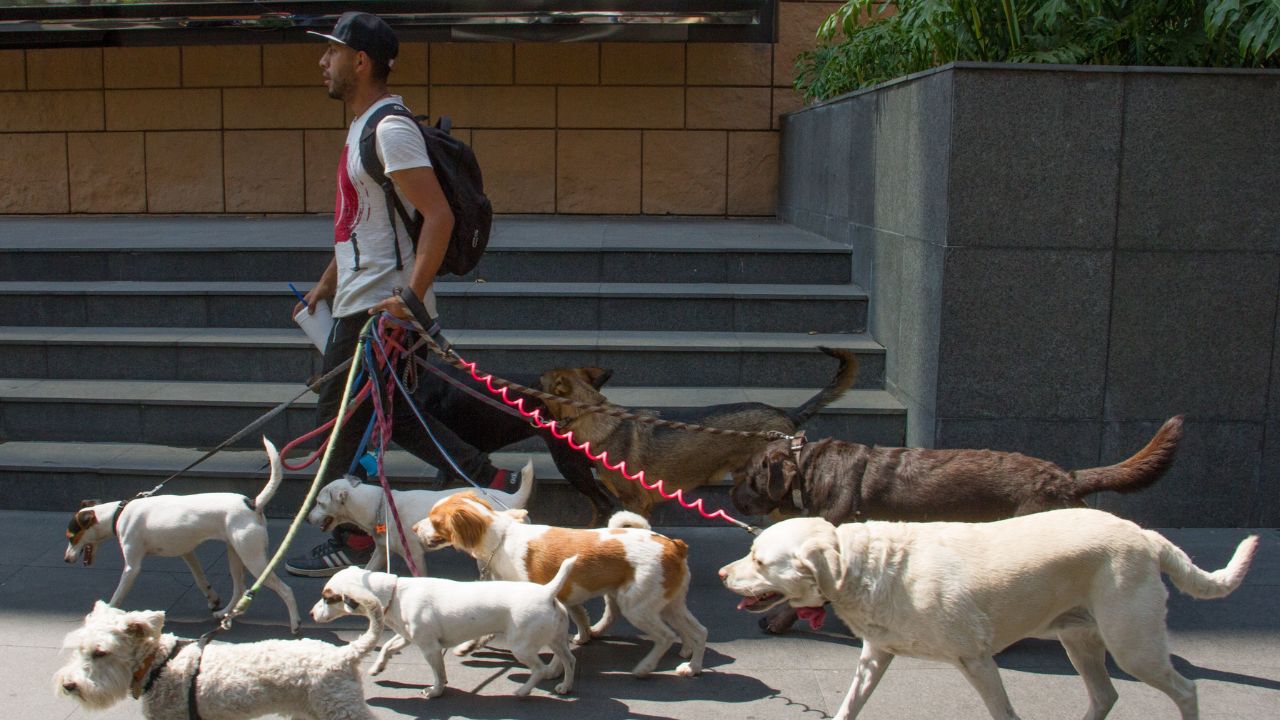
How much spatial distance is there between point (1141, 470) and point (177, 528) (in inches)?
152

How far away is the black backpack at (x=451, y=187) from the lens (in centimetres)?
470

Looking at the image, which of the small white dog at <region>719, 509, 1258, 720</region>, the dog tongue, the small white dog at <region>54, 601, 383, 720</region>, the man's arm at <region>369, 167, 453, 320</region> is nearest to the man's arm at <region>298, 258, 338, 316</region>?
the man's arm at <region>369, 167, 453, 320</region>

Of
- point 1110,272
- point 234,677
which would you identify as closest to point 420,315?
point 234,677

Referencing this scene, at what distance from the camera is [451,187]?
15.8 ft

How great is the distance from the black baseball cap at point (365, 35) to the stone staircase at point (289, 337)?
7.81 feet

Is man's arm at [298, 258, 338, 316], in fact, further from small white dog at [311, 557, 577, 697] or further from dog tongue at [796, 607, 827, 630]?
dog tongue at [796, 607, 827, 630]

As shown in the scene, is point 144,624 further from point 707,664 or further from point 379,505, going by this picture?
point 707,664

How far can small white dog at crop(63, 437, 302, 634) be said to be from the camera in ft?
15.0

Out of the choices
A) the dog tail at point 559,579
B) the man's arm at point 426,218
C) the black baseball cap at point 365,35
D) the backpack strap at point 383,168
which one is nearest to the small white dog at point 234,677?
the dog tail at point 559,579

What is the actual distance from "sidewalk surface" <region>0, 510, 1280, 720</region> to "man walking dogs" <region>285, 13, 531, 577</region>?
603mm

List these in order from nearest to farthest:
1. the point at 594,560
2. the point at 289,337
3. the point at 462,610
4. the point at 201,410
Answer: the point at 462,610, the point at 594,560, the point at 201,410, the point at 289,337

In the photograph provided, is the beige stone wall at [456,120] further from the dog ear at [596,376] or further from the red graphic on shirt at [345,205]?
the red graphic on shirt at [345,205]

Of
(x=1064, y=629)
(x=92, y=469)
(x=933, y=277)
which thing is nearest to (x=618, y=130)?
(x=933, y=277)

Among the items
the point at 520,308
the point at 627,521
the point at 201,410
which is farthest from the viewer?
the point at 520,308
